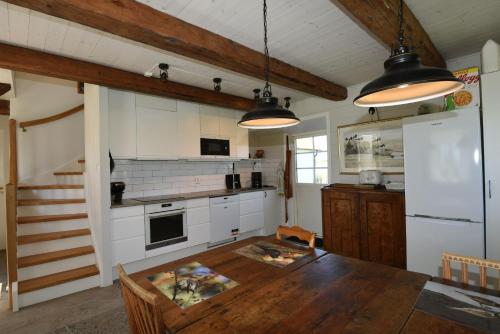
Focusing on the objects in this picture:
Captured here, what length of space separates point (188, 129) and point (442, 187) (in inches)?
122

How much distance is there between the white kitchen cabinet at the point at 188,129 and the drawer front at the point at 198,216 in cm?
79

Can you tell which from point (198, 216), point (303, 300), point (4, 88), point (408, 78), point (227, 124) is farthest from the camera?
point (227, 124)

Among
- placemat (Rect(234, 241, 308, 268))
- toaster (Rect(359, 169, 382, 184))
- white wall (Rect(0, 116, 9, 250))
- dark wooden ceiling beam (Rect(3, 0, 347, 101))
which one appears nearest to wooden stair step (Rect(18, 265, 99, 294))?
placemat (Rect(234, 241, 308, 268))

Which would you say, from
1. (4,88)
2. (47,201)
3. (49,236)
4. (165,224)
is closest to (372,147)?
(165,224)

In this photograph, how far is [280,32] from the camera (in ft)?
6.78

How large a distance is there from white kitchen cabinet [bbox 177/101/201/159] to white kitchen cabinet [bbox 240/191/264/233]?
1087 millimetres

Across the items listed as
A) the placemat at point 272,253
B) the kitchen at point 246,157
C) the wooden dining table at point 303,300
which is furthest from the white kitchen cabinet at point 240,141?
the wooden dining table at point 303,300

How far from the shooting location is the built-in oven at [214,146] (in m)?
3.88

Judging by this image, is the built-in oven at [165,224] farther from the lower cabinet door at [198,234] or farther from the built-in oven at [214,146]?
the built-in oven at [214,146]

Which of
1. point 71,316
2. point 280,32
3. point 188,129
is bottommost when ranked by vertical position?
point 71,316

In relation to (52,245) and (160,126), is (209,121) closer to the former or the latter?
(160,126)

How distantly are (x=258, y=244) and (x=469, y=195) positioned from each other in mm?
1828

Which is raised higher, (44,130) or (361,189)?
(44,130)

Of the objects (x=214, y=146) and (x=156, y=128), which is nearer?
(x=156, y=128)
